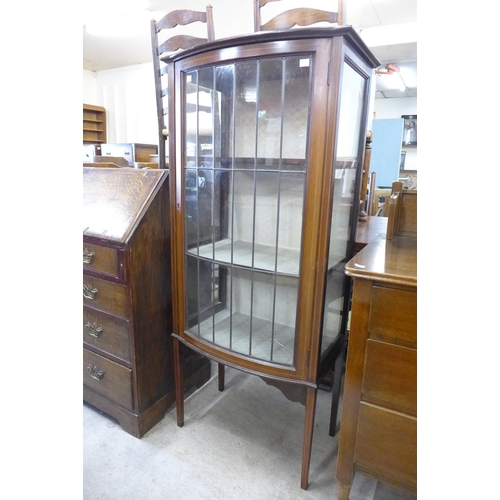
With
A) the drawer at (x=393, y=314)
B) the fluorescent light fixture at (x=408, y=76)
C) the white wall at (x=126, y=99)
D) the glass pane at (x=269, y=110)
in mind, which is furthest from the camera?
the white wall at (x=126, y=99)

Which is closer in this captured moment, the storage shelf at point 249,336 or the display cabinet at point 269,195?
the display cabinet at point 269,195

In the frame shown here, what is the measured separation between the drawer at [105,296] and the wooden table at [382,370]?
87cm

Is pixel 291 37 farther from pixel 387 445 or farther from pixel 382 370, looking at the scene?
pixel 387 445

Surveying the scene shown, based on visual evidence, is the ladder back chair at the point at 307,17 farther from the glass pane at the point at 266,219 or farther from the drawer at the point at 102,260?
the drawer at the point at 102,260

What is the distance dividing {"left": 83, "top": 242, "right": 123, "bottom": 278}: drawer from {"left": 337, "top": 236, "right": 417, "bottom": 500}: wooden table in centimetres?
86

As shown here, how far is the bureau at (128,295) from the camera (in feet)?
4.38

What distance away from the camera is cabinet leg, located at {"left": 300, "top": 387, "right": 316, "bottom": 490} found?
117 cm

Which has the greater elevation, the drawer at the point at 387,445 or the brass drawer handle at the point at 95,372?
the drawer at the point at 387,445

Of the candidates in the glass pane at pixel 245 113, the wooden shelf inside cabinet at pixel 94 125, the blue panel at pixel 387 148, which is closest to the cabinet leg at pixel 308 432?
the glass pane at pixel 245 113

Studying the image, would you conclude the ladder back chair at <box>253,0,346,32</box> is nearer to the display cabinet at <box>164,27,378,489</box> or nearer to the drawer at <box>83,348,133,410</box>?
the display cabinet at <box>164,27,378,489</box>
